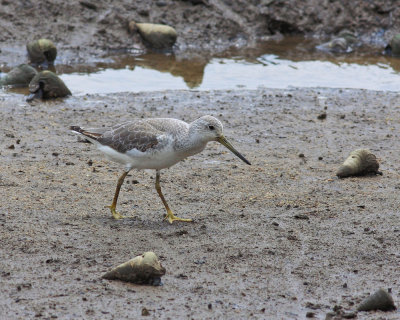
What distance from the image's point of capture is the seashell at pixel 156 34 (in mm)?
14680

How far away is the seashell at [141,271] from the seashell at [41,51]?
869 cm

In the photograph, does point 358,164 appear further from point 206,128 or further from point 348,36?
point 348,36

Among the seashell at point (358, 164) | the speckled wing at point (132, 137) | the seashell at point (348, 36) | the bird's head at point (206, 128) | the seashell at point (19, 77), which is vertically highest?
the seashell at point (348, 36)

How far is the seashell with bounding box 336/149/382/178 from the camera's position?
26.8 ft

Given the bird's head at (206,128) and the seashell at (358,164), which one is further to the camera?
the seashell at (358,164)

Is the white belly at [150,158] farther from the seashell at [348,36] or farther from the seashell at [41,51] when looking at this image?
the seashell at [348,36]

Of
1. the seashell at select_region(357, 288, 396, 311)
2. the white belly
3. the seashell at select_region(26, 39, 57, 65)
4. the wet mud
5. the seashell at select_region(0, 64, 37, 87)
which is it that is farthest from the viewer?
the wet mud

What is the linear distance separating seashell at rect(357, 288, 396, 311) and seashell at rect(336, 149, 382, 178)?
319 centimetres

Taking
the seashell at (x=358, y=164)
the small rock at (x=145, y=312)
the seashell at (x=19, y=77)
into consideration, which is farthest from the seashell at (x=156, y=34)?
the small rock at (x=145, y=312)

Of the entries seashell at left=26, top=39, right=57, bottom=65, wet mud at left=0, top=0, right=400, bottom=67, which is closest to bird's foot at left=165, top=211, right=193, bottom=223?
seashell at left=26, top=39, right=57, bottom=65

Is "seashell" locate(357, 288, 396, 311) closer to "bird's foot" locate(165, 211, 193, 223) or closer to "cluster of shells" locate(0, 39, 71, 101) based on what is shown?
"bird's foot" locate(165, 211, 193, 223)

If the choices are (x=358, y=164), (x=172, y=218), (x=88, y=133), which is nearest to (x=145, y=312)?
(x=172, y=218)

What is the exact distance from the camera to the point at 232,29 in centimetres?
1589

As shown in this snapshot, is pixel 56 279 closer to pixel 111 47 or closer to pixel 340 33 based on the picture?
pixel 111 47
